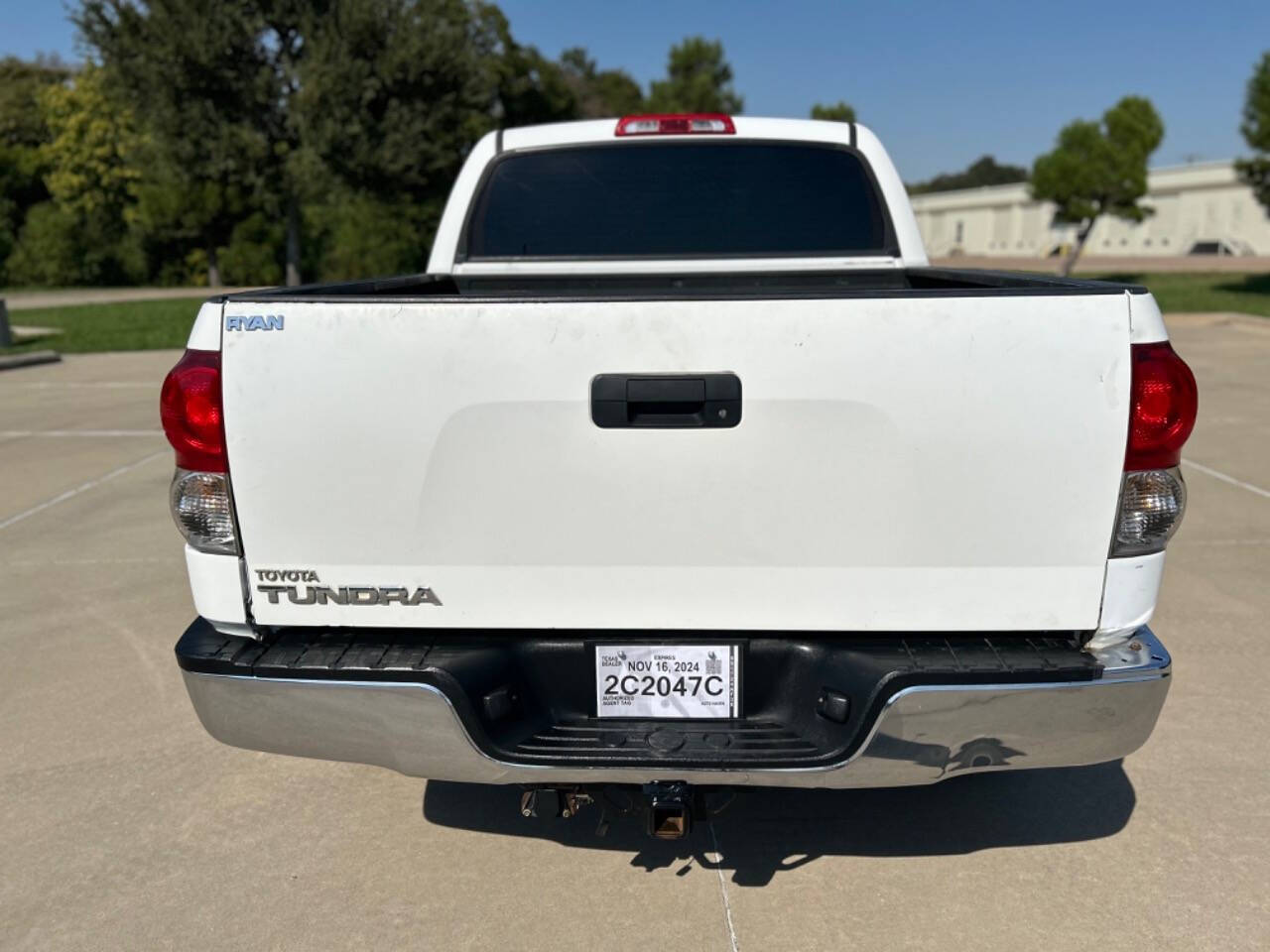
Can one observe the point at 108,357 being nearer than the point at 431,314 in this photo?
No

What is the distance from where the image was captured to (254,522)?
2.47 metres

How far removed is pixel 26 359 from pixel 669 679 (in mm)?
15730

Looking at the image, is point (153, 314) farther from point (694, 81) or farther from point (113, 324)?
point (694, 81)

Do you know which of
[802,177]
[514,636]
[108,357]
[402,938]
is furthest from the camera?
[108,357]

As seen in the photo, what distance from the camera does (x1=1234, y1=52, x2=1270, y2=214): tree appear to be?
75.4 feet

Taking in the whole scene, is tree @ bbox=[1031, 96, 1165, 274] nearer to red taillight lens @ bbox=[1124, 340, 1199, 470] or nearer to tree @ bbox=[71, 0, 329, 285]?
tree @ bbox=[71, 0, 329, 285]

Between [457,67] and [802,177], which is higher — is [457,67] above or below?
above

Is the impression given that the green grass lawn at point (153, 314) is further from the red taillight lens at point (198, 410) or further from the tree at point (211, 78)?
the red taillight lens at point (198, 410)

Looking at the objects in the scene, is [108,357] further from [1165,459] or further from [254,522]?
[1165,459]

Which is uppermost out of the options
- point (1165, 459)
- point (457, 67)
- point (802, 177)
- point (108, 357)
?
point (457, 67)

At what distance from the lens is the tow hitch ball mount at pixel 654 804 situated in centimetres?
246

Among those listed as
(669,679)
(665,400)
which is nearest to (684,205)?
(665,400)

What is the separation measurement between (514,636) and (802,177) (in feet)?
8.70

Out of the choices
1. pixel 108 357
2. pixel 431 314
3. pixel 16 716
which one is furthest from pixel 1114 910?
pixel 108 357
